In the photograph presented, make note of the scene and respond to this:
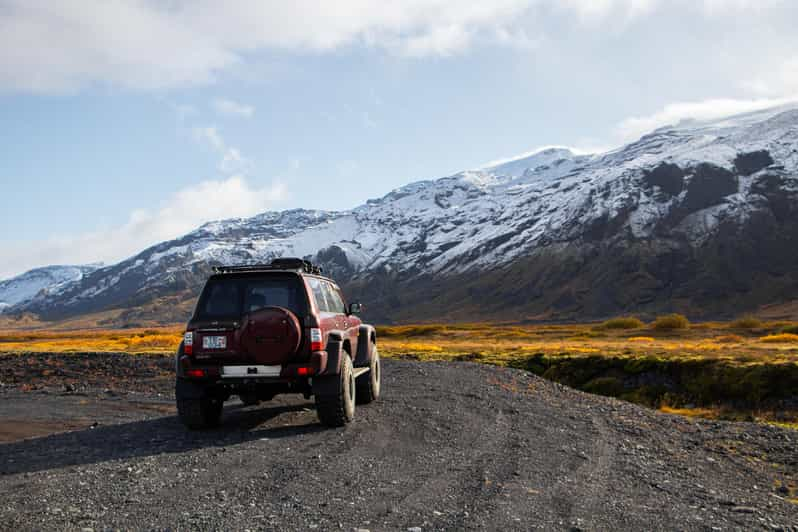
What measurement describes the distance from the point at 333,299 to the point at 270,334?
3.14 m

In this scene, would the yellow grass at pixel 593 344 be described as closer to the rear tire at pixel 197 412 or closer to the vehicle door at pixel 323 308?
the vehicle door at pixel 323 308

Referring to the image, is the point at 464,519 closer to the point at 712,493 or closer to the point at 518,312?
the point at 712,493

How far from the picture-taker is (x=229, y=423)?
13.6m

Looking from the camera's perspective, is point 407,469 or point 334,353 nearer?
point 407,469

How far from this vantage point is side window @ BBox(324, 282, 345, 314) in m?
14.1

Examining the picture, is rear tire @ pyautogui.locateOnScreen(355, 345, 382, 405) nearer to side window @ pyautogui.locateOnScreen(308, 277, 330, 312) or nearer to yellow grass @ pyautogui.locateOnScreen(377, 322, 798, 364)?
side window @ pyautogui.locateOnScreen(308, 277, 330, 312)

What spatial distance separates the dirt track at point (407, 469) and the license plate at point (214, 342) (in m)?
1.67

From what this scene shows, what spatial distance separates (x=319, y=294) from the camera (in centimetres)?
1320

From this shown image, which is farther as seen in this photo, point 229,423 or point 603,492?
point 229,423

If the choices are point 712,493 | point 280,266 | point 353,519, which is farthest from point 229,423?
point 712,493

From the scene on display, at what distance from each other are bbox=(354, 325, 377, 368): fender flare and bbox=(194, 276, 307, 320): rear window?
3.46 metres

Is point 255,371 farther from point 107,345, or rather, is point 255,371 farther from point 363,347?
point 107,345

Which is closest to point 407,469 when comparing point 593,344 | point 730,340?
point 593,344

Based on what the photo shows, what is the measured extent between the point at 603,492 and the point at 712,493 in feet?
5.27
